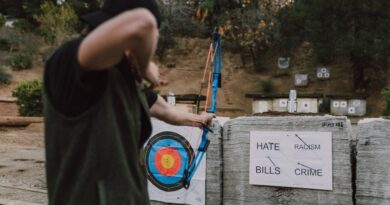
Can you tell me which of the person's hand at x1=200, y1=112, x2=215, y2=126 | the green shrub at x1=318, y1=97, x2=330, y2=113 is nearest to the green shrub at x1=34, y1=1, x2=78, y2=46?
the green shrub at x1=318, y1=97, x2=330, y2=113

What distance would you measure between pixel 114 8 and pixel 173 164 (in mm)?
3816

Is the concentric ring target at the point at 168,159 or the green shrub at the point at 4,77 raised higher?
the concentric ring target at the point at 168,159

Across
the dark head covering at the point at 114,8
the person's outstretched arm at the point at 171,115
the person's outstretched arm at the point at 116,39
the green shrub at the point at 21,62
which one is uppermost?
the dark head covering at the point at 114,8

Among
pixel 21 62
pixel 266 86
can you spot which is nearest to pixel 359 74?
pixel 266 86

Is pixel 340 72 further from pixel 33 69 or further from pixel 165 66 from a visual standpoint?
pixel 33 69

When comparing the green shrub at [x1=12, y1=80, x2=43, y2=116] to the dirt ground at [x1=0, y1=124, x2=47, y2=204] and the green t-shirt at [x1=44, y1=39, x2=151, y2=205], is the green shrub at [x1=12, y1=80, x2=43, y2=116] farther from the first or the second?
the green t-shirt at [x1=44, y1=39, x2=151, y2=205]

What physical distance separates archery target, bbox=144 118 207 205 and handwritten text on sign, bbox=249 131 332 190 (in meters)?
0.61

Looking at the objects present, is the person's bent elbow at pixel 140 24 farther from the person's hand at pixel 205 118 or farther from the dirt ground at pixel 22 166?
the dirt ground at pixel 22 166

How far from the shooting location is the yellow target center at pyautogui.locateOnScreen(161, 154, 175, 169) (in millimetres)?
5594

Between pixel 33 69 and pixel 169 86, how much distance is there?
725 cm

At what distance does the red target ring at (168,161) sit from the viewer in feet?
18.2

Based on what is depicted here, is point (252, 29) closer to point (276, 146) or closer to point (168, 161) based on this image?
point (168, 161)

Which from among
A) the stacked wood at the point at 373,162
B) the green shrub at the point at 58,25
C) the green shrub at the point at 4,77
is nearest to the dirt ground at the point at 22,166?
the stacked wood at the point at 373,162

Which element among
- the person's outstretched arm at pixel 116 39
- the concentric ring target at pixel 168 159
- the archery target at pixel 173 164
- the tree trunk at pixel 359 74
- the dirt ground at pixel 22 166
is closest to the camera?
the person's outstretched arm at pixel 116 39
